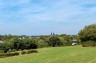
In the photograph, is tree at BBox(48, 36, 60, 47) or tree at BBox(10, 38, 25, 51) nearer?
Result: tree at BBox(10, 38, 25, 51)

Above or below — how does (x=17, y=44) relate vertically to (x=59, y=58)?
above

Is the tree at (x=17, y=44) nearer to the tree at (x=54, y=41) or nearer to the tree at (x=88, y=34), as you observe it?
A: the tree at (x=54, y=41)

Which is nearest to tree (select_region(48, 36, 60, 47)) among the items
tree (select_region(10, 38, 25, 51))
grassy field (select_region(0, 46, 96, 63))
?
tree (select_region(10, 38, 25, 51))

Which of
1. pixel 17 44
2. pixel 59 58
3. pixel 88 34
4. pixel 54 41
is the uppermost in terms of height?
pixel 88 34

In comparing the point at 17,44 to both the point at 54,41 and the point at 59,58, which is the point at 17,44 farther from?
the point at 59,58

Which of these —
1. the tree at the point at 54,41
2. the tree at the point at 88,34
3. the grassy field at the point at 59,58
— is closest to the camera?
the grassy field at the point at 59,58

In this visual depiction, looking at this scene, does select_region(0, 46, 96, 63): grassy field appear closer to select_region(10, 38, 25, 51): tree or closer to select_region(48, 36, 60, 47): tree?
select_region(10, 38, 25, 51): tree

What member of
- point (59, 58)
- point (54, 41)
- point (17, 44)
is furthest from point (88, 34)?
point (59, 58)

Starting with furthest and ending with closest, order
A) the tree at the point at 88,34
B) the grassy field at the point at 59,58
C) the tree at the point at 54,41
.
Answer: the tree at the point at 54,41 → the tree at the point at 88,34 → the grassy field at the point at 59,58

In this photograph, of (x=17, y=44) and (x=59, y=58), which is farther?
(x=17, y=44)

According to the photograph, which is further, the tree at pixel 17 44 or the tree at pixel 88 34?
the tree at pixel 17 44

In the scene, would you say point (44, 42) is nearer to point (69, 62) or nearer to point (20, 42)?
point (20, 42)

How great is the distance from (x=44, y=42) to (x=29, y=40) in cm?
1574

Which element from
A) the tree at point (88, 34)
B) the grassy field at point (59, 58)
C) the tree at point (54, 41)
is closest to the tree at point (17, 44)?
the tree at point (54, 41)
